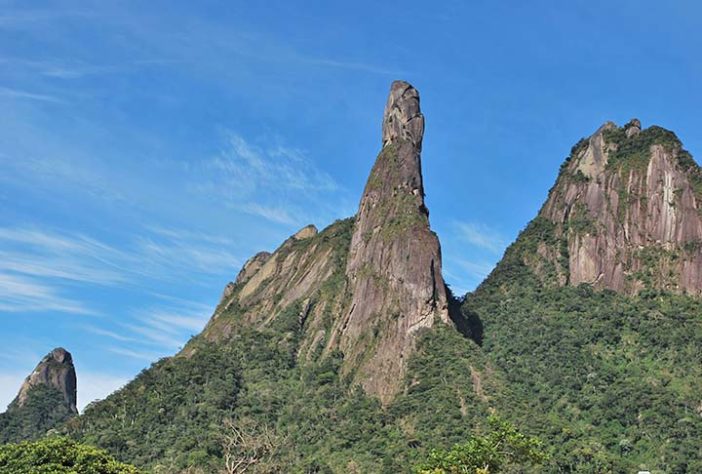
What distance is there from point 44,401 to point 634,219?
9802 cm

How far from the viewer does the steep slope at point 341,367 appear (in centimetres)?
8169

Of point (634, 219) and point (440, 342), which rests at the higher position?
point (634, 219)

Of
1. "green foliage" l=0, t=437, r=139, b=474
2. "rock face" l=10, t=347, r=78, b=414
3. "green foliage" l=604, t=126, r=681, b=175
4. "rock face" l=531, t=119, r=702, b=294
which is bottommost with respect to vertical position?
"green foliage" l=0, t=437, r=139, b=474

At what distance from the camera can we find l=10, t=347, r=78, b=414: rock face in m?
151

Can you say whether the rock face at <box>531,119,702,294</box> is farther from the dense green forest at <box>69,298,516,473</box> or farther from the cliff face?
the dense green forest at <box>69,298,516,473</box>

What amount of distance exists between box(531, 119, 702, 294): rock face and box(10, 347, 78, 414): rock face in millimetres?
84409

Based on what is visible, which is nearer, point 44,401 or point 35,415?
point 35,415

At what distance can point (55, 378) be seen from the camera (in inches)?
6043

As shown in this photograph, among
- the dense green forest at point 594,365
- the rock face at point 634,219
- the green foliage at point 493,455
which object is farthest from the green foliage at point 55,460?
the rock face at point 634,219

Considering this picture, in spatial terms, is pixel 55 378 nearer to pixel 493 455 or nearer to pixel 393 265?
pixel 393 265

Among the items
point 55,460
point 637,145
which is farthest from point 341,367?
point 55,460

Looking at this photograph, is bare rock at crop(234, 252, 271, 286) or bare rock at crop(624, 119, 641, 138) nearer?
bare rock at crop(624, 119, 641, 138)

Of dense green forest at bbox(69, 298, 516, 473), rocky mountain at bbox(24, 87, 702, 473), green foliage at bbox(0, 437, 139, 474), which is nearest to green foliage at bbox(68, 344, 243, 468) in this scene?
dense green forest at bbox(69, 298, 516, 473)

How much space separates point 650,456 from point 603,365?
22.8m
